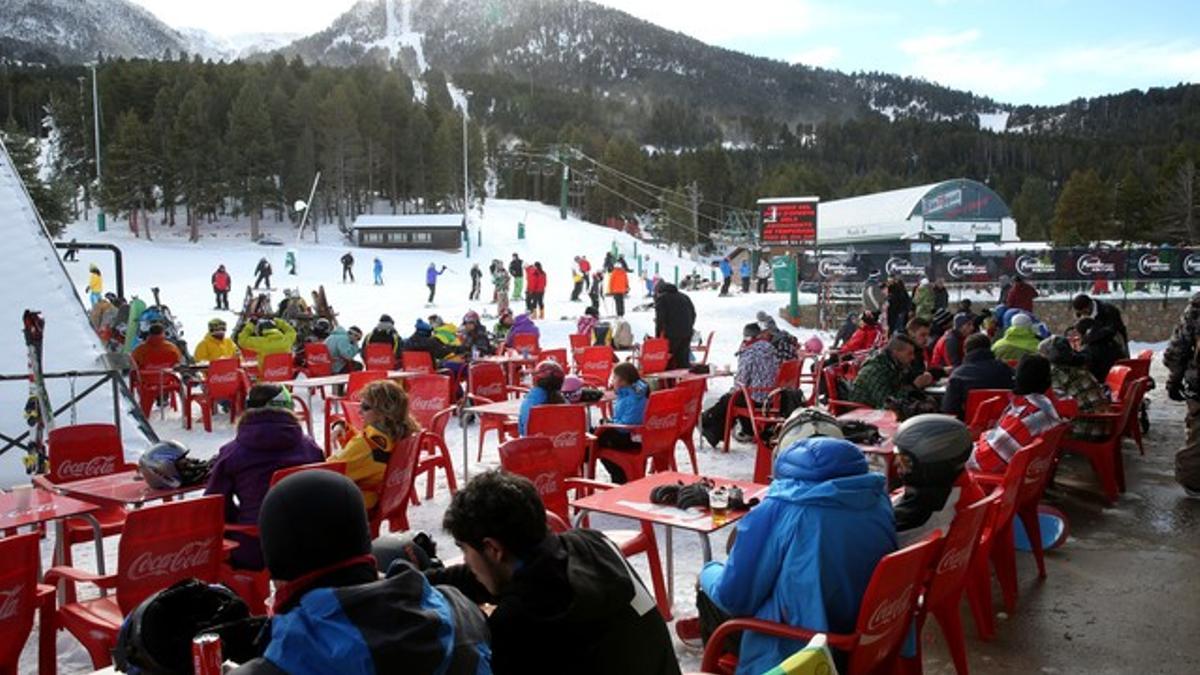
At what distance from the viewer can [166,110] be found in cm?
6150

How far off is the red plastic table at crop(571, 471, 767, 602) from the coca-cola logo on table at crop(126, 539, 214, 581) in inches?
55.4

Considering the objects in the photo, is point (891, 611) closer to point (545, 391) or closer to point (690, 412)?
point (545, 391)

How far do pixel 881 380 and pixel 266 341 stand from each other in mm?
7534

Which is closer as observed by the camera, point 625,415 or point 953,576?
point 953,576

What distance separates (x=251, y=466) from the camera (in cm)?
388

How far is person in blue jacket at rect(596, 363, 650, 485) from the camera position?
609 cm

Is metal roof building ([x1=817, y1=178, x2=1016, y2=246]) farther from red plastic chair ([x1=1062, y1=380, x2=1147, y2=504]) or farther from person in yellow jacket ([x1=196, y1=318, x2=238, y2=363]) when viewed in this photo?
red plastic chair ([x1=1062, y1=380, x2=1147, y2=504])

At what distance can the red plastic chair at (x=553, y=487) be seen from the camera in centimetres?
396

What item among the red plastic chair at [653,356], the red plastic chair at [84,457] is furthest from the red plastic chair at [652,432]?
the red plastic chair at [653,356]

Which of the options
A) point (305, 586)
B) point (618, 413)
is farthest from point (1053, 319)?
point (305, 586)

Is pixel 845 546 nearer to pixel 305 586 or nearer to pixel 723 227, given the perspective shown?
pixel 305 586

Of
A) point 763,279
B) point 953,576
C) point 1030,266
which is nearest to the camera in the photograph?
point 953,576

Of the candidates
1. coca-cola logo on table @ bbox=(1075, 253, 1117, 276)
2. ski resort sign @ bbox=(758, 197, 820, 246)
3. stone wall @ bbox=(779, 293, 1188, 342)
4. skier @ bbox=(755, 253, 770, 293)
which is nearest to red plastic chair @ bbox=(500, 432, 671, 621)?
stone wall @ bbox=(779, 293, 1188, 342)

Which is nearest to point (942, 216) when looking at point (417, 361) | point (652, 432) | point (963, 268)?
point (963, 268)
